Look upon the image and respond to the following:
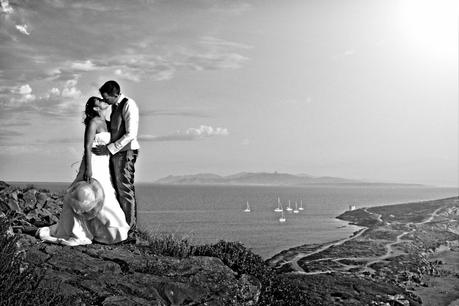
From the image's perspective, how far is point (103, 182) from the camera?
451 inches

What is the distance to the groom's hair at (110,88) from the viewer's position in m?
11.3

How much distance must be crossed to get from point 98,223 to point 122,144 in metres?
1.78

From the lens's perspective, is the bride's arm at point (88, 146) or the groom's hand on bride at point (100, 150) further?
the groom's hand on bride at point (100, 150)

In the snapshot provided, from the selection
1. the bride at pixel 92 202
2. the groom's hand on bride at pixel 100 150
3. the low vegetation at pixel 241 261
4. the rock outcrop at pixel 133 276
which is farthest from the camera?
the low vegetation at pixel 241 261

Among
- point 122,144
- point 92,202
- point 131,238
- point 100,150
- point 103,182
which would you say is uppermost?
point 122,144

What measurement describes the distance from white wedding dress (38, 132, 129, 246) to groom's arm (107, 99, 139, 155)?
0.37 meters

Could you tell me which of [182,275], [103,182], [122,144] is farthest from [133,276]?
[122,144]

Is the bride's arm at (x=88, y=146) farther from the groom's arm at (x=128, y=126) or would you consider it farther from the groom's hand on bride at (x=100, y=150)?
the groom's arm at (x=128, y=126)

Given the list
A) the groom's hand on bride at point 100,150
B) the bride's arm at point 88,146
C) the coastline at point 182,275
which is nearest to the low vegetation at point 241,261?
the coastline at point 182,275

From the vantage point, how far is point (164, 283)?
33.8ft

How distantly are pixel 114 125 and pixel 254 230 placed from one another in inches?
2966

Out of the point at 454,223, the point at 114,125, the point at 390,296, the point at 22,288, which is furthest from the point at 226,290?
the point at 454,223

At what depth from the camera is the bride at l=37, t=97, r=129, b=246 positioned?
11.2 metres

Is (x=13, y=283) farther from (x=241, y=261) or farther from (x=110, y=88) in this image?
(x=241, y=261)
